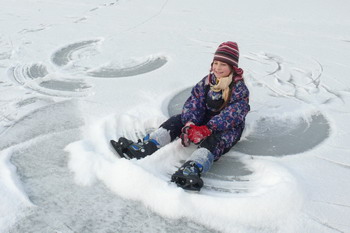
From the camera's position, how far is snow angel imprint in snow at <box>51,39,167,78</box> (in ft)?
15.0

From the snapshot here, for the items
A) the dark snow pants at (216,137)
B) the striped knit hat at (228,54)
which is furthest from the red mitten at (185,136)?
the striped knit hat at (228,54)

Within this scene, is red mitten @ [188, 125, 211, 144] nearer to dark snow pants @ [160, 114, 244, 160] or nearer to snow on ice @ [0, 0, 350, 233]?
dark snow pants @ [160, 114, 244, 160]

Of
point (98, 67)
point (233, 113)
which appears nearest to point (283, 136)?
point (233, 113)

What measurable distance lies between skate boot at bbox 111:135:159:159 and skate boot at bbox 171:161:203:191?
37cm

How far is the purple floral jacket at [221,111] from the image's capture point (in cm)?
292

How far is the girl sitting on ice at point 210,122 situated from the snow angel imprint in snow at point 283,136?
182mm

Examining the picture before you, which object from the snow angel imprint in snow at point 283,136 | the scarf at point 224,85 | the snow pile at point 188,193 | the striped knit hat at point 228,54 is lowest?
the snow angel imprint in snow at point 283,136

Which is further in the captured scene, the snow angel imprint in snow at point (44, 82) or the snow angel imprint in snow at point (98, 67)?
the snow angel imprint in snow at point (98, 67)

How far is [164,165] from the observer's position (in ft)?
9.05

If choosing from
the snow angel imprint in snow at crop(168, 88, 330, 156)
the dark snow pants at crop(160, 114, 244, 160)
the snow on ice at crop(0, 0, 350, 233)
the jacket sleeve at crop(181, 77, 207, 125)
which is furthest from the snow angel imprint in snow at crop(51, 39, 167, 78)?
the dark snow pants at crop(160, 114, 244, 160)

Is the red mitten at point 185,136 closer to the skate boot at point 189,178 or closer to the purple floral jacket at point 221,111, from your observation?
the purple floral jacket at point 221,111

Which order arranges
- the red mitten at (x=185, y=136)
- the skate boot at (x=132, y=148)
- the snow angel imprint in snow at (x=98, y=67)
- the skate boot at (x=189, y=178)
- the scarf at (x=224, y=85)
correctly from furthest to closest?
the snow angel imprint in snow at (x=98, y=67)
the scarf at (x=224, y=85)
the red mitten at (x=185, y=136)
the skate boot at (x=132, y=148)
the skate boot at (x=189, y=178)

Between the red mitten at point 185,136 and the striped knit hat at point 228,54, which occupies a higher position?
the striped knit hat at point 228,54

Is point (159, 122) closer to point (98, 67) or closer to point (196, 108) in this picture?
point (196, 108)
